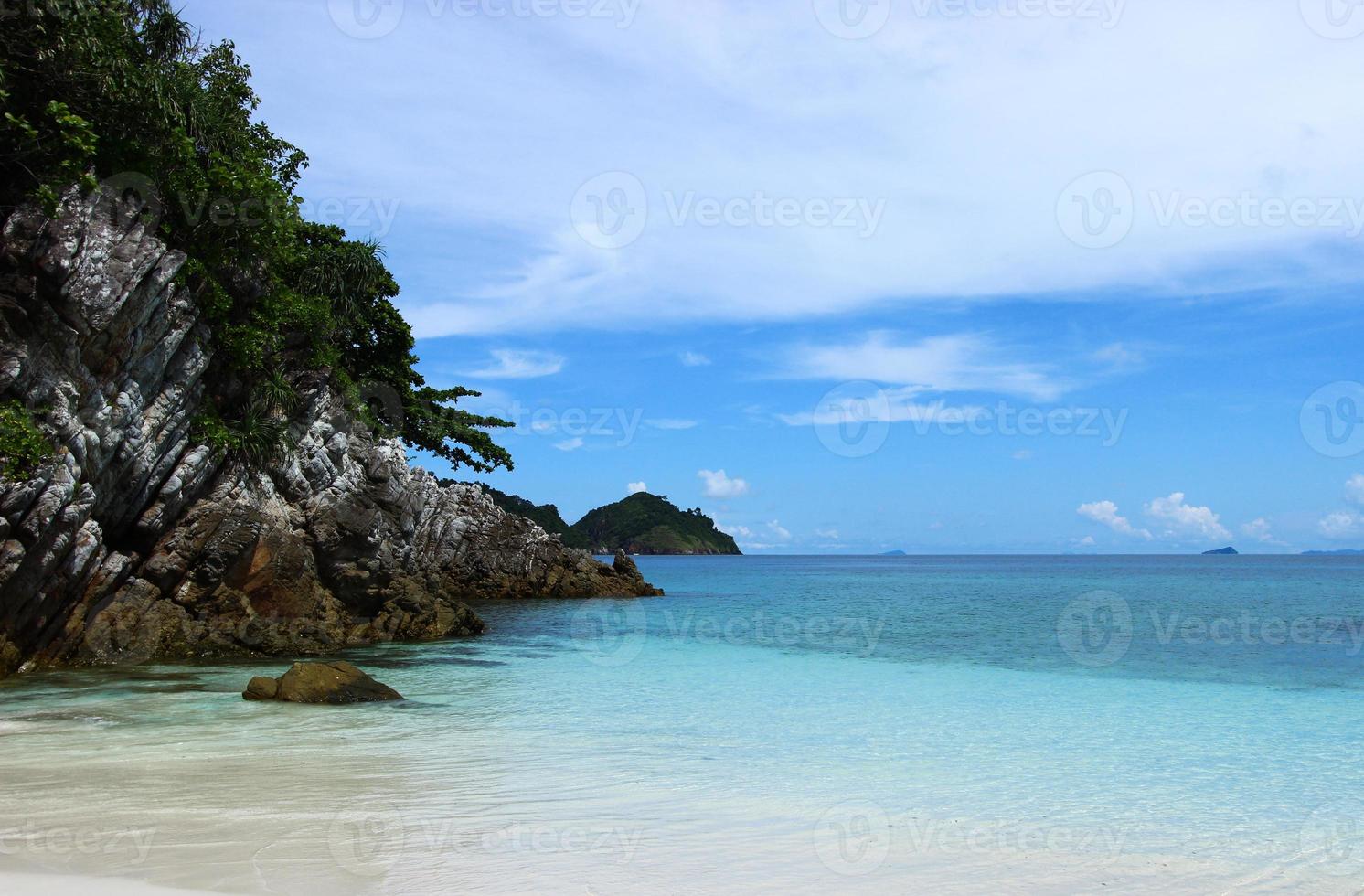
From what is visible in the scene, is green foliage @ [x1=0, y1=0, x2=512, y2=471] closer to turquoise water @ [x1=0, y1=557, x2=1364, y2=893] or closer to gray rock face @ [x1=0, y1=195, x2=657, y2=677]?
gray rock face @ [x1=0, y1=195, x2=657, y2=677]

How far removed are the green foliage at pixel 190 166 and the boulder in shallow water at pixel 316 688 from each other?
6.58 meters

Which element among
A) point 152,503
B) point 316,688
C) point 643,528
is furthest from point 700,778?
point 643,528

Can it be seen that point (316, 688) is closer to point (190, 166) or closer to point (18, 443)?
point (18, 443)

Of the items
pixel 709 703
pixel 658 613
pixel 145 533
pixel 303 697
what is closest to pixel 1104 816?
pixel 709 703

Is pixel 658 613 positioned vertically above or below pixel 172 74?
below

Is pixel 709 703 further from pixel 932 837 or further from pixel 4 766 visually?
pixel 4 766

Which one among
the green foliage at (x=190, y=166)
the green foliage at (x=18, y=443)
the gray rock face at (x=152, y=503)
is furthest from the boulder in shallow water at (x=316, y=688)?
the green foliage at (x=190, y=166)

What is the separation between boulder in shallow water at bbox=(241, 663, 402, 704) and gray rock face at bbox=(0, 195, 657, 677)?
13.3ft

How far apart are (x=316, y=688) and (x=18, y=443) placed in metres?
5.30

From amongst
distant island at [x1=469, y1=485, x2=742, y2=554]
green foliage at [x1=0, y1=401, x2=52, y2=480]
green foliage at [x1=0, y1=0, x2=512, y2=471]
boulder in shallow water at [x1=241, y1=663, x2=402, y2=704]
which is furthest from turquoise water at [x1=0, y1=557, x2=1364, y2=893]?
distant island at [x1=469, y1=485, x2=742, y2=554]

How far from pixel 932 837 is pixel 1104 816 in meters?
1.94

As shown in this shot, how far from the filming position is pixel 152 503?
1697 cm

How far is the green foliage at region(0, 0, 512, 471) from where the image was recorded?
13656mm

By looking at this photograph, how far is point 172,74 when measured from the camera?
53.1 ft
